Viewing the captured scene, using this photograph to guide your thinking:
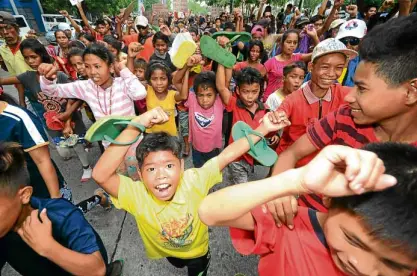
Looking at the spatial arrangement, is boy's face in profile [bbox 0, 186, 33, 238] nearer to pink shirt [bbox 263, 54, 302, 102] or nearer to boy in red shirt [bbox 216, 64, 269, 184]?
boy in red shirt [bbox 216, 64, 269, 184]

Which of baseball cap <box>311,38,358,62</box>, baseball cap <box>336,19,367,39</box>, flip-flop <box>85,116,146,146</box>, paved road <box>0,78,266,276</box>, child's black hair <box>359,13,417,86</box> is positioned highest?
child's black hair <box>359,13,417,86</box>

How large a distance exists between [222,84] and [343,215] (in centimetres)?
187

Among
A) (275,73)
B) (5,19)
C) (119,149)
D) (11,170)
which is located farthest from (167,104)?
(5,19)

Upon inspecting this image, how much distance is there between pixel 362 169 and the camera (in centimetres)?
57

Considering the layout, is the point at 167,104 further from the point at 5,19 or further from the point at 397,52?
the point at 5,19

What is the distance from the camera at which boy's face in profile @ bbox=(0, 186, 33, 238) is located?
0.98 metres

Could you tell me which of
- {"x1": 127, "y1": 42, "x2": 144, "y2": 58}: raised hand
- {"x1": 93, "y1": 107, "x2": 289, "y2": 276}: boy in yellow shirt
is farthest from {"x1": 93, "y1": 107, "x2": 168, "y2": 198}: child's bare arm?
{"x1": 127, "y1": 42, "x2": 144, "y2": 58}: raised hand

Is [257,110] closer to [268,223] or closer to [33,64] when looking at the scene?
[268,223]

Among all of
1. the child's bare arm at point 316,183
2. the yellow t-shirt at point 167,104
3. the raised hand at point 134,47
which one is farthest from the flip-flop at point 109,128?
the raised hand at point 134,47

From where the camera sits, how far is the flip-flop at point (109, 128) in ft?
3.77

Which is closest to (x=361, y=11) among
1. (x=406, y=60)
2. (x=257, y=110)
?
(x=257, y=110)

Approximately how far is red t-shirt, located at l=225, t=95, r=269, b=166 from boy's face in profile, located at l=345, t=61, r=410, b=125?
1.25 meters

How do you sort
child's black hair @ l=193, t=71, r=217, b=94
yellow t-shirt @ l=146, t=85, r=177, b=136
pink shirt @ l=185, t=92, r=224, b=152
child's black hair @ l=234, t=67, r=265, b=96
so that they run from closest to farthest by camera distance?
child's black hair @ l=234, t=67, r=265, b=96 < child's black hair @ l=193, t=71, r=217, b=94 < pink shirt @ l=185, t=92, r=224, b=152 < yellow t-shirt @ l=146, t=85, r=177, b=136

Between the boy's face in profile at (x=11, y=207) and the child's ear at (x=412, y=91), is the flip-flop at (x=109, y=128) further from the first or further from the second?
the child's ear at (x=412, y=91)
